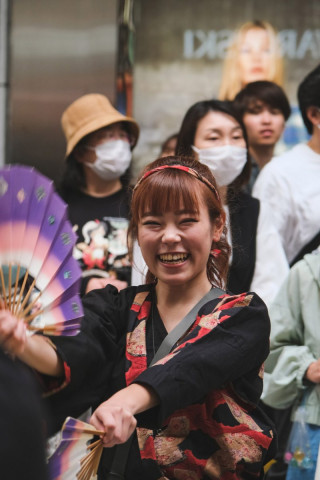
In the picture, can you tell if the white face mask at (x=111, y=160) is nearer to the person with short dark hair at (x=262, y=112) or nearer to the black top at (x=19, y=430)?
the person with short dark hair at (x=262, y=112)

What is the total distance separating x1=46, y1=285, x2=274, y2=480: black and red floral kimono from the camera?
245 centimetres

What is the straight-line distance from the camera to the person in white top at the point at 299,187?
16.2 feet

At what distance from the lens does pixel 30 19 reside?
6.57m

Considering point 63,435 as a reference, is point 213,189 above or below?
above

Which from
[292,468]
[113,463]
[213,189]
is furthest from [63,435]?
[292,468]

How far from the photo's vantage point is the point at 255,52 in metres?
7.12

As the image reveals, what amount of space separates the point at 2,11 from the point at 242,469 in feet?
15.9

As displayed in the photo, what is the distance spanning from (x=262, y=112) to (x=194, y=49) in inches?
64.8

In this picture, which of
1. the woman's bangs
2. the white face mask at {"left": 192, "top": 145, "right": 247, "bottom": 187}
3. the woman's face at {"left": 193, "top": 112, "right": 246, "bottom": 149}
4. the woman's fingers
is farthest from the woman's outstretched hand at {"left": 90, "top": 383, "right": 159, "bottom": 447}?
the woman's face at {"left": 193, "top": 112, "right": 246, "bottom": 149}

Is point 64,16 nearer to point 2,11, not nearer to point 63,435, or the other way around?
point 2,11

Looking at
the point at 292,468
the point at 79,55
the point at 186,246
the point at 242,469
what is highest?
the point at 79,55

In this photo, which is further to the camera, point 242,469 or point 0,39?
point 0,39

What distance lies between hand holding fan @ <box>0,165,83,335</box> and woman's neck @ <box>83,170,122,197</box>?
2.69 m

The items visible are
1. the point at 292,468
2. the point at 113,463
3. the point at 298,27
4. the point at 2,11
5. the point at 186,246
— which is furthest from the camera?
the point at 298,27
